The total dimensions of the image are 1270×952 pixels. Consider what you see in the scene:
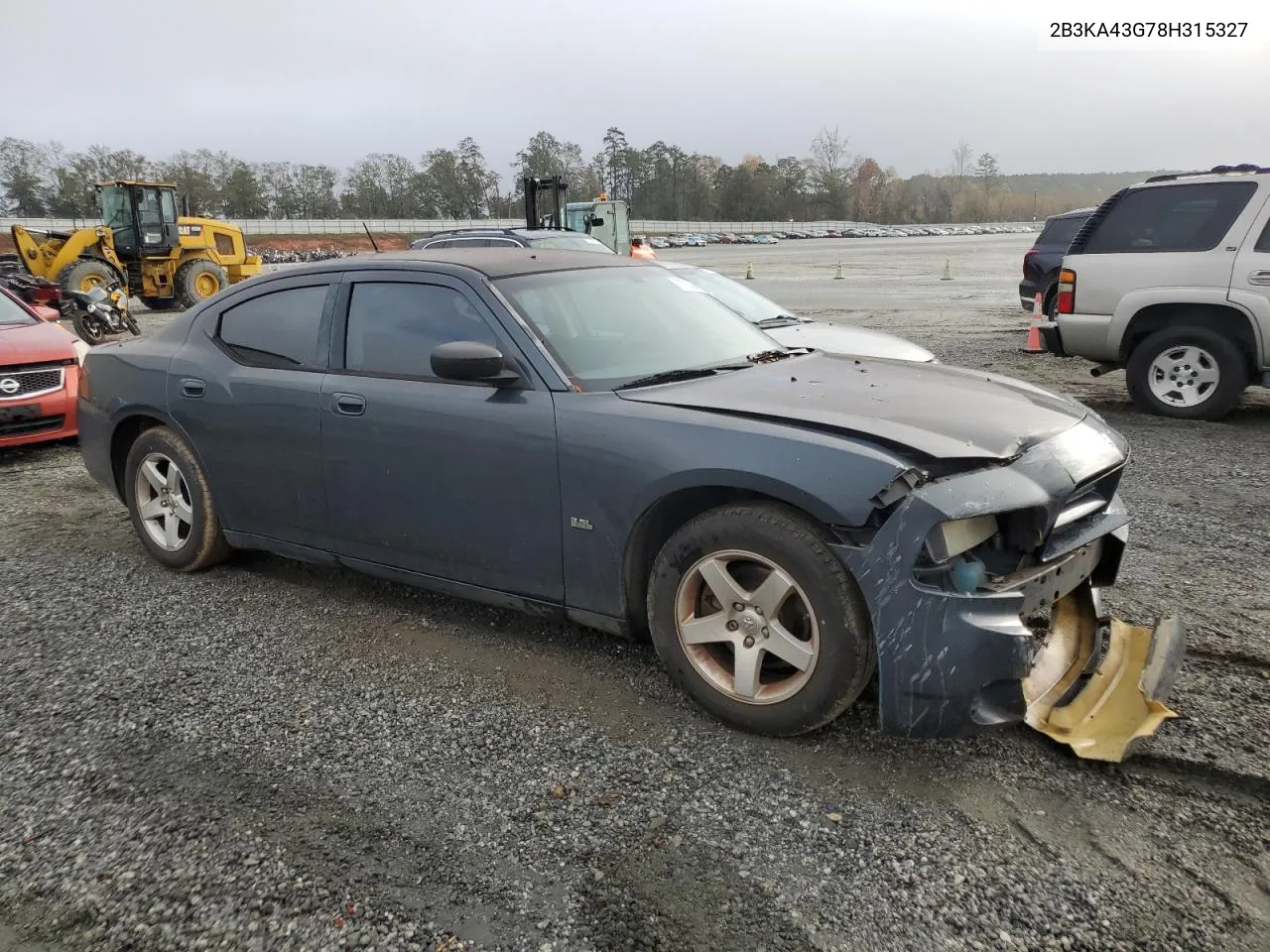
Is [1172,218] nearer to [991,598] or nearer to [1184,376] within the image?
[1184,376]

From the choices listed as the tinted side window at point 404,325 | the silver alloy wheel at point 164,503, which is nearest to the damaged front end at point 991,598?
the tinted side window at point 404,325

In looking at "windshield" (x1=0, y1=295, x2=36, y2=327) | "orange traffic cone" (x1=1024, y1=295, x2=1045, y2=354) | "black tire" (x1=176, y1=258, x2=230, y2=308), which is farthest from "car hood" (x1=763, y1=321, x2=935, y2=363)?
"black tire" (x1=176, y1=258, x2=230, y2=308)

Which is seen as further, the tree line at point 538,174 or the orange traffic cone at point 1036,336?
the tree line at point 538,174

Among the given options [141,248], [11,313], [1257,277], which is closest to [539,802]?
[1257,277]

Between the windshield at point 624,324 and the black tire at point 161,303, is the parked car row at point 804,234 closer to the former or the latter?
the black tire at point 161,303

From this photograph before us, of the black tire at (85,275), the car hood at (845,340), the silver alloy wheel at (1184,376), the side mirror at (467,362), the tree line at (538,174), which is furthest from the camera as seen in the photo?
the tree line at (538,174)

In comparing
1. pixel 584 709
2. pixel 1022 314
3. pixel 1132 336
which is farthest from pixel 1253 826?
pixel 1022 314

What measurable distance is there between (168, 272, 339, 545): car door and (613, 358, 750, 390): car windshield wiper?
148 centimetres

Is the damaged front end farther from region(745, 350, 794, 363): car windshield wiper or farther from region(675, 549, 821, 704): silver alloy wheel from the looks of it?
region(745, 350, 794, 363): car windshield wiper

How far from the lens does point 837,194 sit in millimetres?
126000

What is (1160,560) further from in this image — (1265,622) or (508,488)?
(508,488)

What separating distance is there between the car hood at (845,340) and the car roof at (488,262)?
292 cm

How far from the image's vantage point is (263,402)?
4.14 metres

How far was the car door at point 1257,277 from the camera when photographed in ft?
23.7
